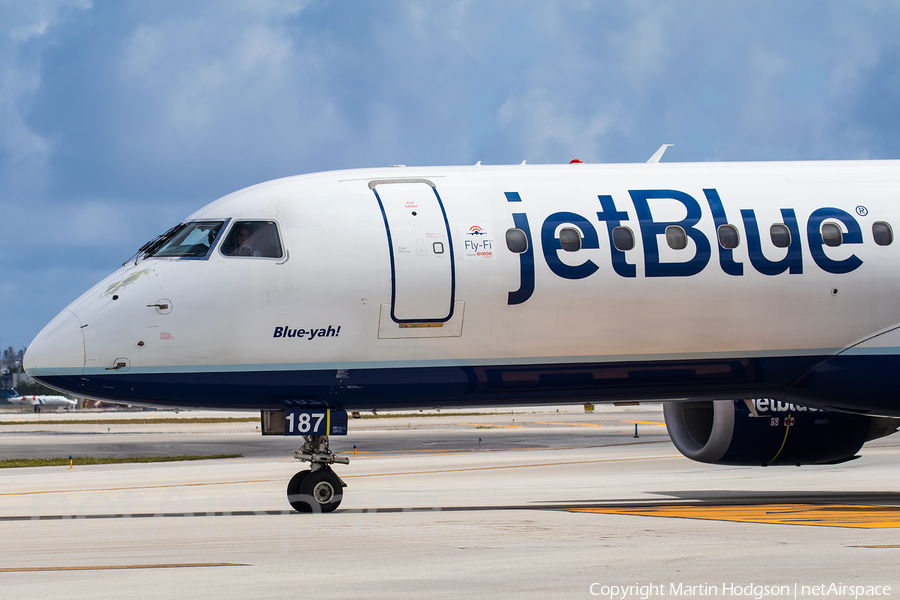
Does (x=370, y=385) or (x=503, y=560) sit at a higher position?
(x=370, y=385)

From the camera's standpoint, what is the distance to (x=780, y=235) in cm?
1518

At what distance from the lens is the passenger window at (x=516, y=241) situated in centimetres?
1461

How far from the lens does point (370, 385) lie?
14484 mm

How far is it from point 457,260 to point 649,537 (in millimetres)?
4922

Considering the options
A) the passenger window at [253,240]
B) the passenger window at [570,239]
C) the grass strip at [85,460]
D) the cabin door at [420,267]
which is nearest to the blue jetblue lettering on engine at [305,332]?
the cabin door at [420,267]

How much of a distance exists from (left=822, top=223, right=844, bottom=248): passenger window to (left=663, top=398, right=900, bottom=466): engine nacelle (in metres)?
3.21

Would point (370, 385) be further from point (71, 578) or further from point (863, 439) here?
point (863, 439)

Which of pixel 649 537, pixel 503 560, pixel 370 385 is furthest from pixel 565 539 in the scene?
pixel 370 385

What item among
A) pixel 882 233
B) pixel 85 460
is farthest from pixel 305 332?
pixel 85 460

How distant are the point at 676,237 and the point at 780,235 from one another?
167cm

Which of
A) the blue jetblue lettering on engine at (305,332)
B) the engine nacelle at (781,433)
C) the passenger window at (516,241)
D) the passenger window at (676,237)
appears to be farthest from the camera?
the engine nacelle at (781,433)

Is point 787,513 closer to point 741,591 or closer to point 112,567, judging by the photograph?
point 741,591

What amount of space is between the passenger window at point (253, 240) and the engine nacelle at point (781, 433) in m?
8.03

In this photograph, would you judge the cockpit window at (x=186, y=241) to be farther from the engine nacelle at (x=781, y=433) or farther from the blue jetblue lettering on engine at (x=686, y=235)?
the engine nacelle at (x=781, y=433)
